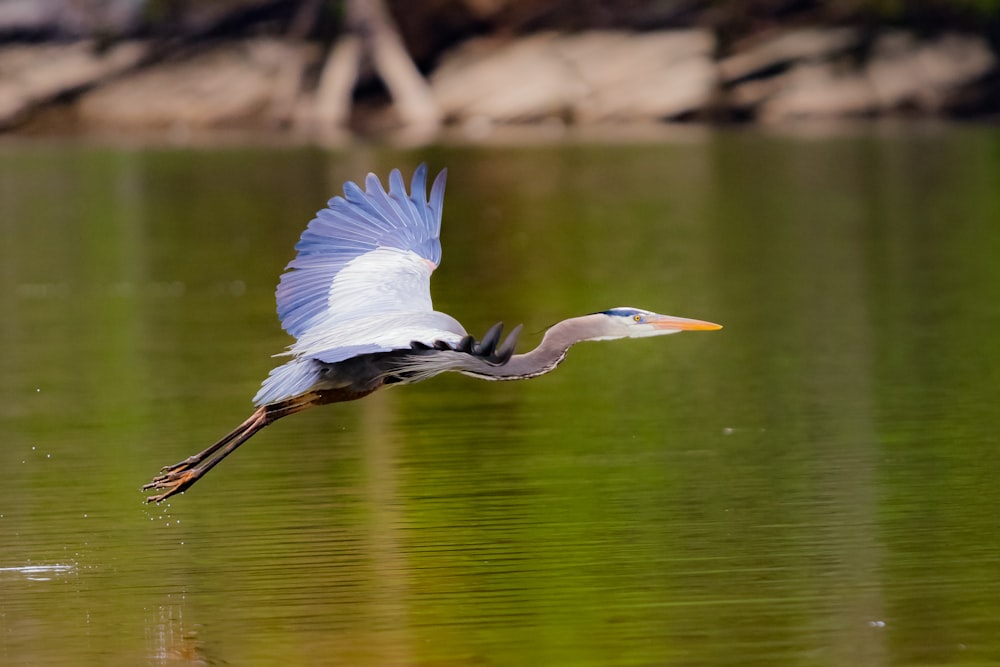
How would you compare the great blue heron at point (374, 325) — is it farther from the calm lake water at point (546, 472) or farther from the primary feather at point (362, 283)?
the calm lake water at point (546, 472)

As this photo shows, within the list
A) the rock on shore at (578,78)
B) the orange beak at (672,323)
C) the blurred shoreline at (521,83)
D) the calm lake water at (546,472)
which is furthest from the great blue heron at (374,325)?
the rock on shore at (578,78)

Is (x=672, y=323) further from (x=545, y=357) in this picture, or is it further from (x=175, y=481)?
(x=175, y=481)

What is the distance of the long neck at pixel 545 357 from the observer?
7.03 m

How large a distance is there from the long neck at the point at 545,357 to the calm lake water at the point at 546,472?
719mm

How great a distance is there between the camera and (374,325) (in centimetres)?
726

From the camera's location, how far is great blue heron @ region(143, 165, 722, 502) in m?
7.00

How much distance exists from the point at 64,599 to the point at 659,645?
221cm

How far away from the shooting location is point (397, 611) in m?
6.56

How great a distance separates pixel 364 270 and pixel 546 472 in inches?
65.6

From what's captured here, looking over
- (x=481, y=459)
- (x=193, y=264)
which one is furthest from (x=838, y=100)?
(x=481, y=459)

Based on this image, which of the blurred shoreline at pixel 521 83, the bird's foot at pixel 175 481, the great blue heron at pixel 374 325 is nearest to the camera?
the great blue heron at pixel 374 325

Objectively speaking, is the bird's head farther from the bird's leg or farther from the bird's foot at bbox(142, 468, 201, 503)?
the bird's foot at bbox(142, 468, 201, 503)

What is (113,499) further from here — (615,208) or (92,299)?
(615,208)

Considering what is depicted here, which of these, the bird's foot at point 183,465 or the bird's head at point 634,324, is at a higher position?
the bird's head at point 634,324
